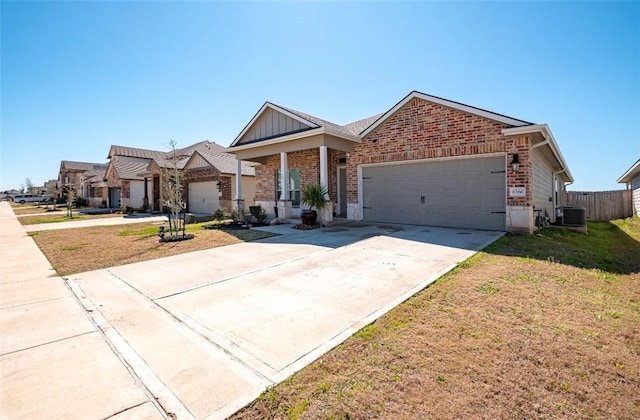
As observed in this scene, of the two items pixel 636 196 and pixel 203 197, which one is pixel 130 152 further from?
pixel 636 196

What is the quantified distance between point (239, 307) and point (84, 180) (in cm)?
4600

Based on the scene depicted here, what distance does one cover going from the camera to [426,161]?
10.9m

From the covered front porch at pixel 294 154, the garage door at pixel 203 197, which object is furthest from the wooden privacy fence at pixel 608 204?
the garage door at pixel 203 197

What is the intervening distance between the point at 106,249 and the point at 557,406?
979 centimetres

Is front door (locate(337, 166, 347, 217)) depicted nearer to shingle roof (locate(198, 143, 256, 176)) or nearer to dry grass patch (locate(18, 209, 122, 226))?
shingle roof (locate(198, 143, 256, 176))

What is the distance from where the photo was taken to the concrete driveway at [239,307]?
7.97 ft

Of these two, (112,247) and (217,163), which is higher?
(217,163)

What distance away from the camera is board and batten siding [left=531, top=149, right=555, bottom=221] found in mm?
10344

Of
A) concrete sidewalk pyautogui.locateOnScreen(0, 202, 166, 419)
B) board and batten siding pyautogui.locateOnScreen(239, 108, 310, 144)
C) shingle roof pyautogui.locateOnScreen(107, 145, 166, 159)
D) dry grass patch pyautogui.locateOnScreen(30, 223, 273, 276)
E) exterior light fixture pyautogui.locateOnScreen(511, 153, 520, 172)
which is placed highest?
shingle roof pyautogui.locateOnScreen(107, 145, 166, 159)

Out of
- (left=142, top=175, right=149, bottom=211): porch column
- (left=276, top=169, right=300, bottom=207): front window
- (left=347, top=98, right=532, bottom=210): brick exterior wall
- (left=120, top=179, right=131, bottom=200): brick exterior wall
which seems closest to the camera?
(left=347, top=98, right=532, bottom=210): brick exterior wall

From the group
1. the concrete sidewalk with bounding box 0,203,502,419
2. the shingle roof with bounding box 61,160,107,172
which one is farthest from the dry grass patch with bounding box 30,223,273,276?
the shingle roof with bounding box 61,160,107,172

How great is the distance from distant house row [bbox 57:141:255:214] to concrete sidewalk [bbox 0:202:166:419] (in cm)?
729

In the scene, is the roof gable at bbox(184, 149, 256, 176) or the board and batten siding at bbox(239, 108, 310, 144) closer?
the board and batten siding at bbox(239, 108, 310, 144)

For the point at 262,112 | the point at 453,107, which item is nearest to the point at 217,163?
the point at 262,112
